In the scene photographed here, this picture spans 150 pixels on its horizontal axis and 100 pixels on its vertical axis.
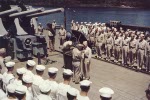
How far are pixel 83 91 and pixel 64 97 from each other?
80 cm

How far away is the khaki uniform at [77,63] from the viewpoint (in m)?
9.88

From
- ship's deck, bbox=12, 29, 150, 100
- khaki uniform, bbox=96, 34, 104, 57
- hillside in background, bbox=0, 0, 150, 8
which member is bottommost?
hillside in background, bbox=0, 0, 150, 8

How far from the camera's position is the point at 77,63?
999 centimetres

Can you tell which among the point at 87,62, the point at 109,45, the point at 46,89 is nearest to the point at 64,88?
the point at 46,89

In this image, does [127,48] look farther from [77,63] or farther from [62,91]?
[62,91]

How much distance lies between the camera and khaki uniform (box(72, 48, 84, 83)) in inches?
389

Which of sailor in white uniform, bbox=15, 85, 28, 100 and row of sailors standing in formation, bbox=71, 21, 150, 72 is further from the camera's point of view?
row of sailors standing in formation, bbox=71, 21, 150, 72

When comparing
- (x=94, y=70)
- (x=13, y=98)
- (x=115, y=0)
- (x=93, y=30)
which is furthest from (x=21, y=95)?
(x=115, y=0)

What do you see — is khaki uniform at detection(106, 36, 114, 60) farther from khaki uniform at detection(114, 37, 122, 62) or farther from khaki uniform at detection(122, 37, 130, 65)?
khaki uniform at detection(122, 37, 130, 65)

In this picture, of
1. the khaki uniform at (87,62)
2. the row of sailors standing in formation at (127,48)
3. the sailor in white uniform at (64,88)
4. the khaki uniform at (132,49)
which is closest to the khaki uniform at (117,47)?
the row of sailors standing in formation at (127,48)

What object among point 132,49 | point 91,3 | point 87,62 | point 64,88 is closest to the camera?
point 64,88

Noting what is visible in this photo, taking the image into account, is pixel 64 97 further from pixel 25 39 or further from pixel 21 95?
pixel 25 39

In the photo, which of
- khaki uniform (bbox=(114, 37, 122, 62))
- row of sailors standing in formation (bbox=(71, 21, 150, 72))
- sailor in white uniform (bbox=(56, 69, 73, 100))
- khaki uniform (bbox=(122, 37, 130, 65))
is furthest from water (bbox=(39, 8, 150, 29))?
sailor in white uniform (bbox=(56, 69, 73, 100))

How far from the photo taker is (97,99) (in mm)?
8695
